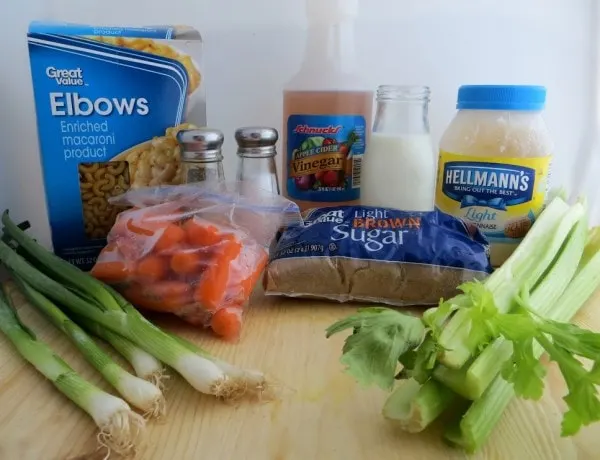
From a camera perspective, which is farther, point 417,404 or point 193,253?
point 193,253

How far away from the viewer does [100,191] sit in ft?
2.55

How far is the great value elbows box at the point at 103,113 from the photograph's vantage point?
72 cm

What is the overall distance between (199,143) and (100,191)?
0.17 metres

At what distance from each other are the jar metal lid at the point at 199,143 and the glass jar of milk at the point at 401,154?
0.78 feet

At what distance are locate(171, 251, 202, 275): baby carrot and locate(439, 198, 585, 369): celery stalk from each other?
31 centimetres

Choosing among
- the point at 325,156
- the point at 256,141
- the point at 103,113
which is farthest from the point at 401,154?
the point at 103,113

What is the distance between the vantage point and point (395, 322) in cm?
40

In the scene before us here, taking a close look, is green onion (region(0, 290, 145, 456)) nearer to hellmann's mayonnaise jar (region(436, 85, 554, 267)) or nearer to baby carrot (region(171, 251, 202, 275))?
baby carrot (region(171, 251, 202, 275))

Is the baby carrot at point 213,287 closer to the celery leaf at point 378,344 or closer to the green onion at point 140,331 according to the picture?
the green onion at point 140,331

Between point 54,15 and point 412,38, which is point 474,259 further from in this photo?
point 54,15

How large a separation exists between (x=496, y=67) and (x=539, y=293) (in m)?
A: 0.53

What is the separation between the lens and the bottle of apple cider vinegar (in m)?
0.81

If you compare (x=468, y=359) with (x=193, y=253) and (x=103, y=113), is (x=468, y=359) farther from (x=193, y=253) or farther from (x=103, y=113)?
(x=103, y=113)

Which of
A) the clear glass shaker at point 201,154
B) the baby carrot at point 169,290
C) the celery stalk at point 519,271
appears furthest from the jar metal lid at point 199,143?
the celery stalk at point 519,271
